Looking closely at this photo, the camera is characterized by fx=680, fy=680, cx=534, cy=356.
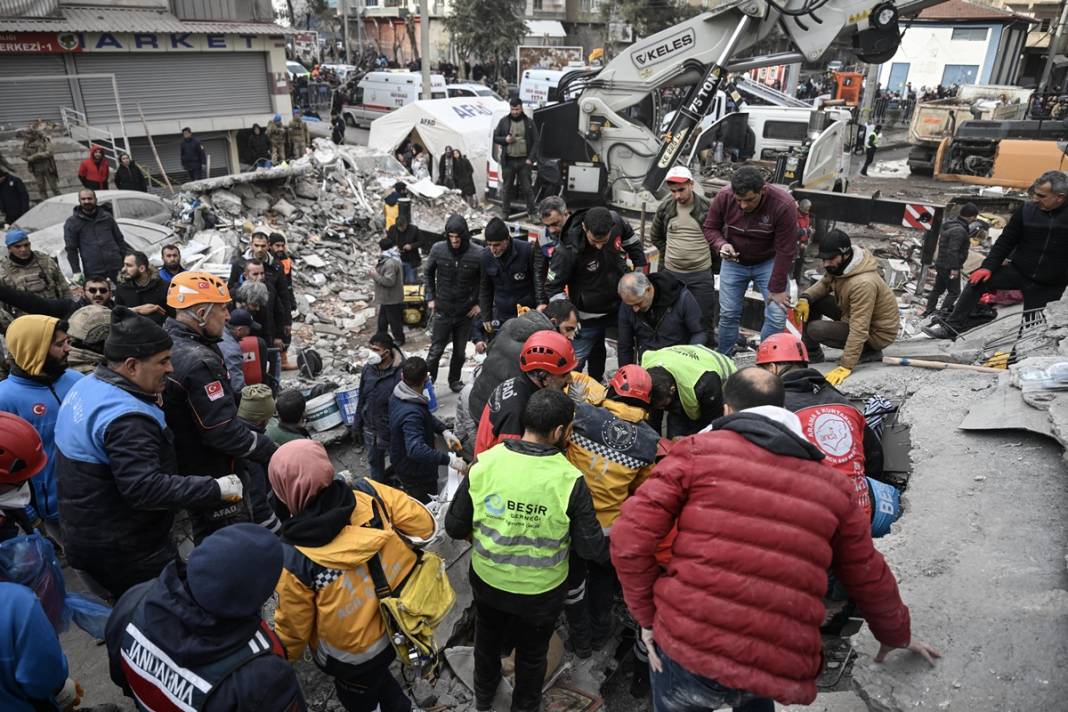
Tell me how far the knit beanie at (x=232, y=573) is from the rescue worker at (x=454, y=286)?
4711 mm

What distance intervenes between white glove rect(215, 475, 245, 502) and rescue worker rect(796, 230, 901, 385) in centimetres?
406

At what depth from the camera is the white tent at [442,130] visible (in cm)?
1634

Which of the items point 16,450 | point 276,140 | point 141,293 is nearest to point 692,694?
point 16,450

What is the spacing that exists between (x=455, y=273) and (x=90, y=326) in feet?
10.8

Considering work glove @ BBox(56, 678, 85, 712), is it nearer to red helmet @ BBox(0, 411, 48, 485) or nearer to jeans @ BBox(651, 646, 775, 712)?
red helmet @ BBox(0, 411, 48, 485)

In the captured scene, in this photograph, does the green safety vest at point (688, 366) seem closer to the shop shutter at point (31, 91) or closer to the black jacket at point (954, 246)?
the black jacket at point (954, 246)

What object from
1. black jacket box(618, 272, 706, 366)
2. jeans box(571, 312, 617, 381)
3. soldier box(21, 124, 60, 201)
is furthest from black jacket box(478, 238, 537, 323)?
soldier box(21, 124, 60, 201)

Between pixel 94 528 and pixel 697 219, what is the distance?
501 cm

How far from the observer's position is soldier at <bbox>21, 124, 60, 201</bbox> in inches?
525

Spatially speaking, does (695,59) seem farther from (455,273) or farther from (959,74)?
(959,74)

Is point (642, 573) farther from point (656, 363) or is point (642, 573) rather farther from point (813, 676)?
point (656, 363)

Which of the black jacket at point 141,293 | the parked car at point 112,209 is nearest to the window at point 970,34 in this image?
the parked car at point 112,209

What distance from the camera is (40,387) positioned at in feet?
11.4

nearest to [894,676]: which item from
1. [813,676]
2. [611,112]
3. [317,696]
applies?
[813,676]
